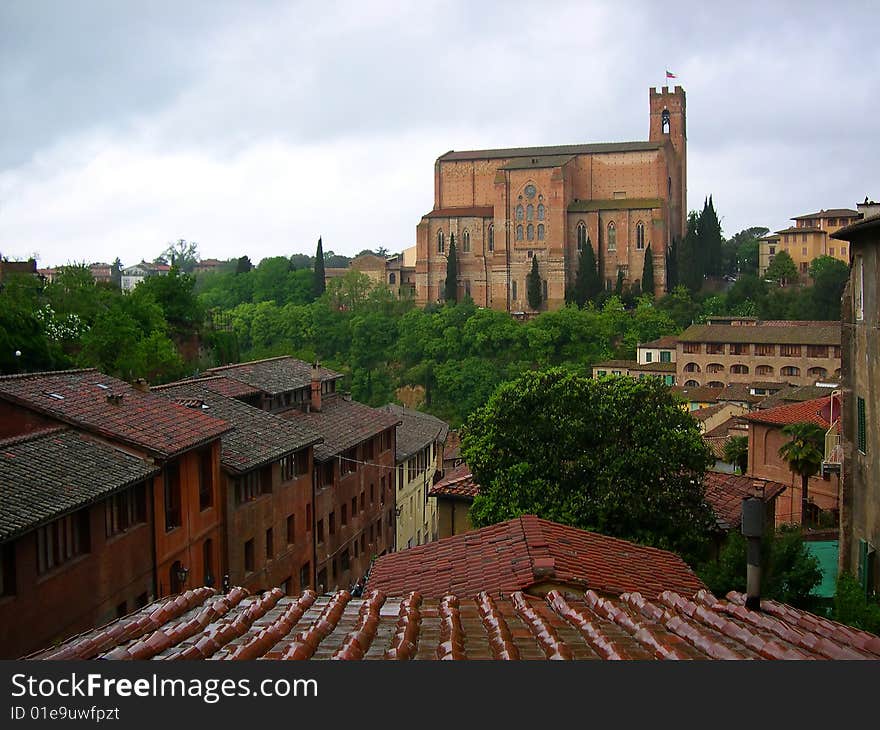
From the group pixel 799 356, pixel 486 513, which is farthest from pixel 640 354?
pixel 486 513

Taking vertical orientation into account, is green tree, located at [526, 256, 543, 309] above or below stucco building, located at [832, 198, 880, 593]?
above

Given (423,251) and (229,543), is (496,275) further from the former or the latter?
(229,543)

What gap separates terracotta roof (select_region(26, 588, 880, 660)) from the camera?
626cm

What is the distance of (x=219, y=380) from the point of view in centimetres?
2820

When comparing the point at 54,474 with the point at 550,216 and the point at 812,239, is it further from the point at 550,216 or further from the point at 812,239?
the point at 812,239

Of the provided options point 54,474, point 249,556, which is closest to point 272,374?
point 249,556

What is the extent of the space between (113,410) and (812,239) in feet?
331

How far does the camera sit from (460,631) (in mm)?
7078

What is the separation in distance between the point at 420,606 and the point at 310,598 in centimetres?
96

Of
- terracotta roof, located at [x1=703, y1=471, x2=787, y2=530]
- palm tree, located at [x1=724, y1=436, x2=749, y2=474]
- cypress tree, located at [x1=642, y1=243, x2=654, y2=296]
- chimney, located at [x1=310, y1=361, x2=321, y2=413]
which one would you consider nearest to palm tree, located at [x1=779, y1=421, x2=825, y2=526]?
terracotta roof, located at [x1=703, y1=471, x2=787, y2=530]

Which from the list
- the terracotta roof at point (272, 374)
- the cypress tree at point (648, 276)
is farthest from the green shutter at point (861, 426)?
the cypress tree at point (648, 276)

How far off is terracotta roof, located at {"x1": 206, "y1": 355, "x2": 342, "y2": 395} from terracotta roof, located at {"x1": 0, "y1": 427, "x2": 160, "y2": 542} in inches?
513

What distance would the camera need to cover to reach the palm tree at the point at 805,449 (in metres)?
26.5

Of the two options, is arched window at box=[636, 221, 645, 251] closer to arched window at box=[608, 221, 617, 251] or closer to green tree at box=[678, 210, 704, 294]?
arched window at box=[608, 221, 617, 251]
